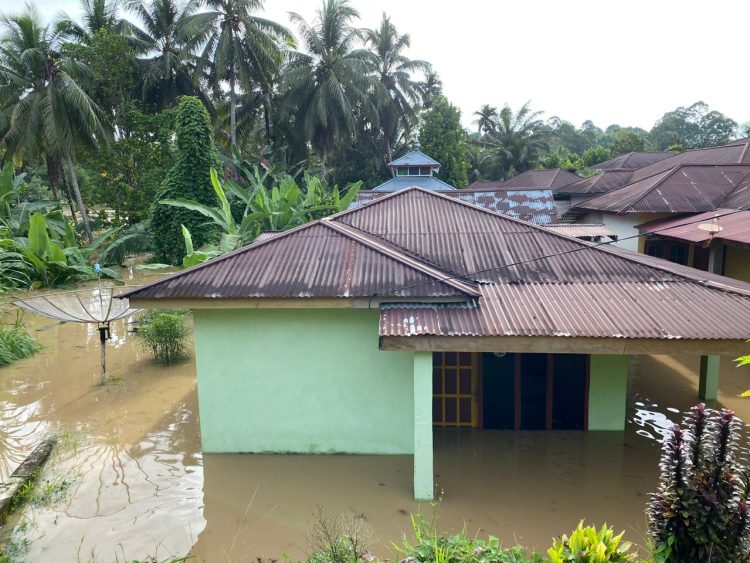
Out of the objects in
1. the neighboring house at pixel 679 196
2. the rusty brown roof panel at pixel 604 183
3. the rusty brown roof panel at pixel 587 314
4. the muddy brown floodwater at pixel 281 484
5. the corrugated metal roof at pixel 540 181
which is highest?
the corrugated metal roof at pixel 540 181

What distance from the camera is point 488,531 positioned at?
5.96m

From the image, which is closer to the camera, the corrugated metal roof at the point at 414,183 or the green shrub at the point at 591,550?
the green shrub at the point at 591,550

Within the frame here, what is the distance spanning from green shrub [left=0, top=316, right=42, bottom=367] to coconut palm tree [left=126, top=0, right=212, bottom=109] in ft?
61.8

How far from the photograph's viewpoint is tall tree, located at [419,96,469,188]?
118 feet

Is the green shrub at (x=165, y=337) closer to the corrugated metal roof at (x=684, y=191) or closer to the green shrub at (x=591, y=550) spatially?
the green shrub at (x=591, y=550)

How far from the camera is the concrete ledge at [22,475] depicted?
20.7ft

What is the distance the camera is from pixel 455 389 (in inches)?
330

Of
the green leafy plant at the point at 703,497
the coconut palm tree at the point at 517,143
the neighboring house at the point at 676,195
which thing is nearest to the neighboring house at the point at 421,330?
the green leafy plant at the point at 703,497

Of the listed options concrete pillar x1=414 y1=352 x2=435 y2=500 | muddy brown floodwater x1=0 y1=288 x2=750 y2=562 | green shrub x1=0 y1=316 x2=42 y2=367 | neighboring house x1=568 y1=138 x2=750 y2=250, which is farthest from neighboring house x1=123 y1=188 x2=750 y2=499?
neighboring house x1=568 y1=138 x2=750 y2=250

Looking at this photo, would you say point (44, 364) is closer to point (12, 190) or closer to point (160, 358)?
point (160, 358)

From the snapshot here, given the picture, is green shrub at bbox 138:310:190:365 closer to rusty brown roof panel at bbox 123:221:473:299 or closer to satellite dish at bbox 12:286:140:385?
satellite dish at bbox 12:286:140:385

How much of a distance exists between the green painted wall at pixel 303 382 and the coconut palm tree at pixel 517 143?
122 ft

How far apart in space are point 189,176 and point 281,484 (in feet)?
59.5

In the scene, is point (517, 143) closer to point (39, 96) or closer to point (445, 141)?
point (445, 141)
